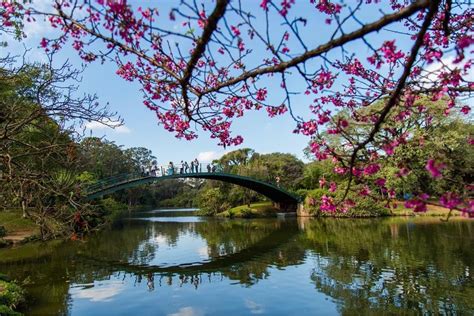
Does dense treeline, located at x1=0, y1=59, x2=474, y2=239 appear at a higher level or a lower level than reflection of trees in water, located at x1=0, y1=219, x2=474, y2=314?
higher

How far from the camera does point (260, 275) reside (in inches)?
465

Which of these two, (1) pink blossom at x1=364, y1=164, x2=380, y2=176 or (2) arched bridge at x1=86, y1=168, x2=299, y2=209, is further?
(2) arched bridge at x1=86, y1=168, x2=299, y2=209

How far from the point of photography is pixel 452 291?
8812mm

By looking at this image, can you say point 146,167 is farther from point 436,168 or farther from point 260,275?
point 436,168

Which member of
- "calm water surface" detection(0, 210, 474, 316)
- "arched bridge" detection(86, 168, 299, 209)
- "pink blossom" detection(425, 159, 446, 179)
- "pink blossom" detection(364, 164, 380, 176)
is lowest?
"calm water surface" detection(0, 210, 474, 316)

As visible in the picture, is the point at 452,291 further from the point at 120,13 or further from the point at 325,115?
the point at 120,13

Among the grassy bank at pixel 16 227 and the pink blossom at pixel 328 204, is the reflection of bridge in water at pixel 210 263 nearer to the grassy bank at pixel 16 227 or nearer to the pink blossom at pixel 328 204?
the grassy bank at pixel 16 227

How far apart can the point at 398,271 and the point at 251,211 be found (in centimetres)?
2948

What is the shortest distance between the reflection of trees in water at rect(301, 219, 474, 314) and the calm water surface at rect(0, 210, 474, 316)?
0.08ft

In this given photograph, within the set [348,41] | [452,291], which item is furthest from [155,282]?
[348,41]

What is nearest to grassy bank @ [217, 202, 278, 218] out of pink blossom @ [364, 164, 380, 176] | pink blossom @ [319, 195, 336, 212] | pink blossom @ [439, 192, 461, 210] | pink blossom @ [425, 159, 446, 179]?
pink blossom @ [319, 195, 336, 212]

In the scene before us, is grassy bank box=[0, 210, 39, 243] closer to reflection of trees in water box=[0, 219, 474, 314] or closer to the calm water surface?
the calm water surface

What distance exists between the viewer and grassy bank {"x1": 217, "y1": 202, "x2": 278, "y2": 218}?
1556 inches

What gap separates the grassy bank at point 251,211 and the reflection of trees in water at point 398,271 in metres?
20.8
